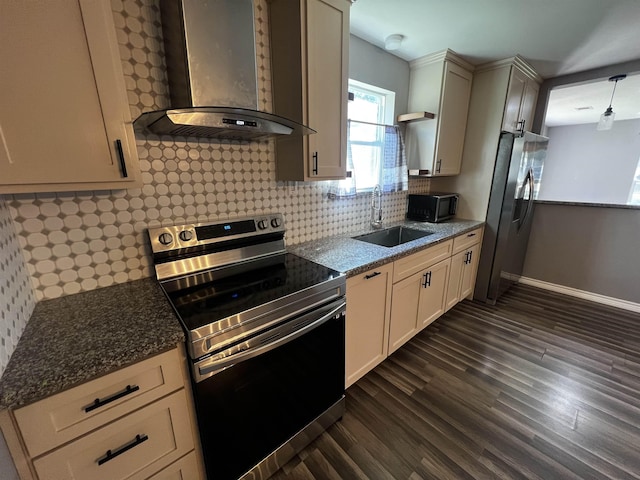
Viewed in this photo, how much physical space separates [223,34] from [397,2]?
1.13 m

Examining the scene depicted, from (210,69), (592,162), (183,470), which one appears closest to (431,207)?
(210,69)

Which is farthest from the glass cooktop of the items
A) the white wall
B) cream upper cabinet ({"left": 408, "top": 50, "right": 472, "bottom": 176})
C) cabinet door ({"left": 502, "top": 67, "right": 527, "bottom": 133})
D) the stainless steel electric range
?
the white wall

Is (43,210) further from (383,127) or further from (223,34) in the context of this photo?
(383,127)

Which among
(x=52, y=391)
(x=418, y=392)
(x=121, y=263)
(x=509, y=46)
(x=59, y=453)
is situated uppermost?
(x=509, y=46)

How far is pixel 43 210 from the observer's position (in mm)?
1072

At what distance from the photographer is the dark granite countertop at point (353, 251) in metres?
1.51

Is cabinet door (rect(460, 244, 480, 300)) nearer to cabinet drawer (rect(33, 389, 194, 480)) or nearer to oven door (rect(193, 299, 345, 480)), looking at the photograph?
oven door (rect(193, 299, 345, 480))

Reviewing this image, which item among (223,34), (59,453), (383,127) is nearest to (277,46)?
(223,34)

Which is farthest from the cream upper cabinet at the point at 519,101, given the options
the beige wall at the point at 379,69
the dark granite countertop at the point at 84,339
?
the dark granite countertop at the point at 84,339

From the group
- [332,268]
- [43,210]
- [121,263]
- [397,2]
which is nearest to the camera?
[43,210]

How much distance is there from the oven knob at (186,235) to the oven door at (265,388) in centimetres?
65

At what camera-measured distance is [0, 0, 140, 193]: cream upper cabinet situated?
76 centimetres

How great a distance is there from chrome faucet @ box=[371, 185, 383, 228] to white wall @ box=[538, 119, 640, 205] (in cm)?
549

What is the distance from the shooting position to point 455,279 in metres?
2.57
